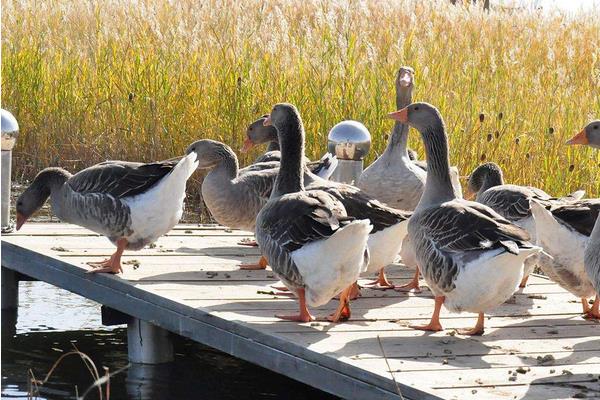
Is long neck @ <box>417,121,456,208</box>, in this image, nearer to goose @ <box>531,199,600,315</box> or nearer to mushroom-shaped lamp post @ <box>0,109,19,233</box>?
goose @ <box>531,199,600,315</box>

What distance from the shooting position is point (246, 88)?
11.8 m

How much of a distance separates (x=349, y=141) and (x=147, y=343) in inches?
95.2

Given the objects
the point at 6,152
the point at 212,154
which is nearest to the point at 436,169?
the point at 212,154

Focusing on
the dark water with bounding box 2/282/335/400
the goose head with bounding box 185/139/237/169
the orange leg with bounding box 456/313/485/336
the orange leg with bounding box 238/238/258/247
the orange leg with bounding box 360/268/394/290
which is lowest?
the dark water with bounding box 2/282/335/400

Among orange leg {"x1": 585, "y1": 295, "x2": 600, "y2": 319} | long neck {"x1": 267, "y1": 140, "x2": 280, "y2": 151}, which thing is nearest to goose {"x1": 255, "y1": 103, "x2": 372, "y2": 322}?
orange leg {"x1": 585, "y1": 295, "x2": 600, "y2": 319}

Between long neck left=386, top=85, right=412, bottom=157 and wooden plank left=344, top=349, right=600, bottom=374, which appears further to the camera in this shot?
long neck left=386, top=85, right=412, bottom=157

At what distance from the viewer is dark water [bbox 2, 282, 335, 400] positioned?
7.07 m


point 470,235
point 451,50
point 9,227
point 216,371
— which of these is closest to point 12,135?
point 9,227

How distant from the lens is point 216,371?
25.0 feet

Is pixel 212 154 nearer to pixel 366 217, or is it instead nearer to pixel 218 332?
pixel 366 217

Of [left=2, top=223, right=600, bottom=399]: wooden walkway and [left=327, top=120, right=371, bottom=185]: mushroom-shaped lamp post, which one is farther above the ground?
[left=327, top=120, right=371, bottom=185]: mushroom-shaped lamp post

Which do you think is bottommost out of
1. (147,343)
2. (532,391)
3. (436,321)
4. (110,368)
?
(110,368)

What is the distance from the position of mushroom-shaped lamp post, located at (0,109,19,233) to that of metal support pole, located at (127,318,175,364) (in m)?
1.99

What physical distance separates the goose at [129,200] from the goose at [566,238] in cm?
220
